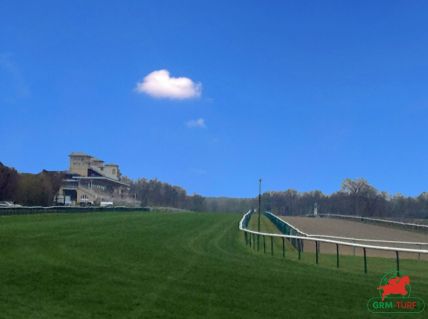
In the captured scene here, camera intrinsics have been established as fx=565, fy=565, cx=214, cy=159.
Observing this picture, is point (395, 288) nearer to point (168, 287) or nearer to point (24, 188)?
point (168, 287)

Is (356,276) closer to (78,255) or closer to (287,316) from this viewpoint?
(287,316)

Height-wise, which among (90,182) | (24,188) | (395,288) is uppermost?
(90,182)

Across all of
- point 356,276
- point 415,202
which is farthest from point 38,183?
point 415,202

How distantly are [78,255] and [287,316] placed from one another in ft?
30.4

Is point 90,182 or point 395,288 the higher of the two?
point 90,182

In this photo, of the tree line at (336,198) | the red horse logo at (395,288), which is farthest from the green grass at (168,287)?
the tree line at (336,198)

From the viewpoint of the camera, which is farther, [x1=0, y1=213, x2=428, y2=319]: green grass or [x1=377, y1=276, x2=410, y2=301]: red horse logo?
[x1=377, y1=276, x2=410, y2=301]: red horse logo

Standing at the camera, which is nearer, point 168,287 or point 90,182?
point 168,287

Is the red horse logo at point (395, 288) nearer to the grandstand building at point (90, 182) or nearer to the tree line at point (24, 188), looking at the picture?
the tree line at point (24, 188)

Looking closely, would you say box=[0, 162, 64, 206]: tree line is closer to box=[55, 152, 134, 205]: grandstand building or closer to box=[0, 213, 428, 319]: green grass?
box=[55, 152, 134, 205]: grandstand building

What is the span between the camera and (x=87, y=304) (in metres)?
9.75

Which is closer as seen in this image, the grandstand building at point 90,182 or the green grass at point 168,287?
the green grass at point 168,287

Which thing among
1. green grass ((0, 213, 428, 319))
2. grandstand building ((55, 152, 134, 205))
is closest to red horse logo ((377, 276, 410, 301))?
green grass ((0, 213, 428, 319))

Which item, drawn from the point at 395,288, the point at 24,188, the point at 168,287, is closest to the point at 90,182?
the point at 24,188
